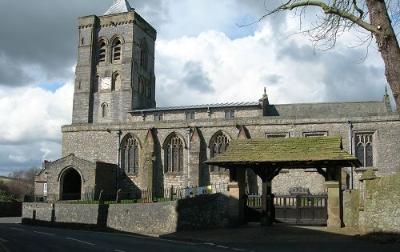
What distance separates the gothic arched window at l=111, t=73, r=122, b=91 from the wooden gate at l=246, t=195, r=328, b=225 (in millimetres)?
38292

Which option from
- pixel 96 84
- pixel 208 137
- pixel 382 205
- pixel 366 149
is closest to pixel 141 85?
pixel 96 84

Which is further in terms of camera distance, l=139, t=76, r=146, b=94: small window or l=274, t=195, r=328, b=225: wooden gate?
l=139, t=76, r=146, b=94: small window

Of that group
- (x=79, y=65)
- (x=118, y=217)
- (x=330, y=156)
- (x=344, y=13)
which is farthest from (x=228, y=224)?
(x=79, y=65)

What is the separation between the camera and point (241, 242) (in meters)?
18.5

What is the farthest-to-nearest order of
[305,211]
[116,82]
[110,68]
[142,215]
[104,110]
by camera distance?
[110,68]
[116,82]
[104,110]
[142,215]
[305,211]

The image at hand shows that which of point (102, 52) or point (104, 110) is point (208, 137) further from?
point (102, 52)

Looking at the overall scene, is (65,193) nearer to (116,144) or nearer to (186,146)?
(116,144)

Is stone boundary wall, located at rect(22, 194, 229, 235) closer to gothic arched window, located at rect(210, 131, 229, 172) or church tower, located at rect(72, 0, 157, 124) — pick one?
gothic arched window, located at rect(210, 131, 229, 172)

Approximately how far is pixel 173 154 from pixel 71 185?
9.12 meters

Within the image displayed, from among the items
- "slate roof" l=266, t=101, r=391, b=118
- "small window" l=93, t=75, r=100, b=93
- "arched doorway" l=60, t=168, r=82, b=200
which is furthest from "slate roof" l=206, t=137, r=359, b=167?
"small window" l=93, t=75, r=100, b=93

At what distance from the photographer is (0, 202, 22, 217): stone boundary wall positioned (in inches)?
1778

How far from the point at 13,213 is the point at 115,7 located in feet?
103

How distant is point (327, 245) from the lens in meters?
16.5

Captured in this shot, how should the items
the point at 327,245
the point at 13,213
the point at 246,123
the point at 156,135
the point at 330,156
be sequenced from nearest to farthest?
the point at 327,245 < the point at 330,156 < the point at 246,123 < the point at 156,135 < the point at 13,213
